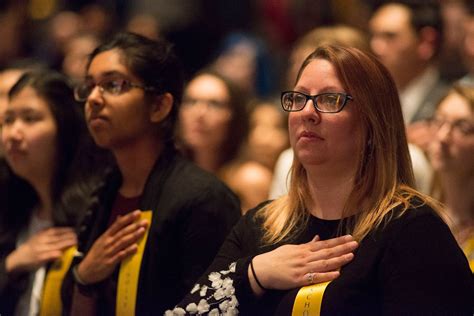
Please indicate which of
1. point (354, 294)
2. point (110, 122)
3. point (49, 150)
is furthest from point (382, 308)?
point (49, 150)

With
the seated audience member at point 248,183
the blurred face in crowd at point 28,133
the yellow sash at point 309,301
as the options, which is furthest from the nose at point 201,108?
the yellow sash at point 309,301

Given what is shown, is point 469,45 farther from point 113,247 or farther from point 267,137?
point 113,247

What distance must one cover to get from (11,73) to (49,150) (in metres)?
0.99

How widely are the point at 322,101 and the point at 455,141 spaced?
1.26 meters

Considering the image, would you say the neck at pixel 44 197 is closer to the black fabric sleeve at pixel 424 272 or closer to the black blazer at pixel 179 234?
the black blazer at pixel 179 234

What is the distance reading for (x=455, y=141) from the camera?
12.5ft

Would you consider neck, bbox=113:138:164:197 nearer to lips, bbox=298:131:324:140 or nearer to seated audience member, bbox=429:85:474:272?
lips, bbox=298:131:324:140

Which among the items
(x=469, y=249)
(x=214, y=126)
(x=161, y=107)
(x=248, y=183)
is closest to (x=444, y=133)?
(x=469, y=249)

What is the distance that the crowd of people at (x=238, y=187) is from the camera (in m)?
2.58

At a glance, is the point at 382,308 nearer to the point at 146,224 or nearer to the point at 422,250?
the point at 422,250

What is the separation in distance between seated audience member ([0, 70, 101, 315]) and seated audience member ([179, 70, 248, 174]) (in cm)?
100

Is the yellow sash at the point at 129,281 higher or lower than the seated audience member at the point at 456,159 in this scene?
lower

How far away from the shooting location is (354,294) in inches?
99.8

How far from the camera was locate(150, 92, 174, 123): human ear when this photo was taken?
3.41 metres
